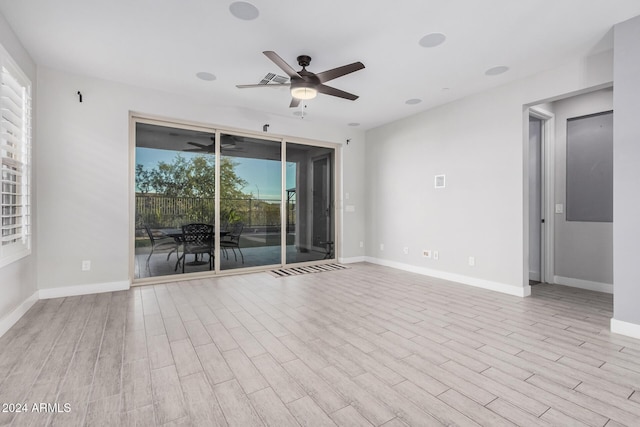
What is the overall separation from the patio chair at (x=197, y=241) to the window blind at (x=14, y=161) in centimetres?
178

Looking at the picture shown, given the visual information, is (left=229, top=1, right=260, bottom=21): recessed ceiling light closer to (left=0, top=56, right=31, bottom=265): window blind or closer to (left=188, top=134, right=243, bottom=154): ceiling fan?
(left=0, top=56, right=31, bottom=265): window blind

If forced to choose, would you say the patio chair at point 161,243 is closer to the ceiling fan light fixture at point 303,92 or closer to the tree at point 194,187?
the tree at point 194,187

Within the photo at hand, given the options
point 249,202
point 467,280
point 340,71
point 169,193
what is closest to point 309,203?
point 249,202

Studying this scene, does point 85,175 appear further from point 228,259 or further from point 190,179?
point 228,259

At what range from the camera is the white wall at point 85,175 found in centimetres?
368

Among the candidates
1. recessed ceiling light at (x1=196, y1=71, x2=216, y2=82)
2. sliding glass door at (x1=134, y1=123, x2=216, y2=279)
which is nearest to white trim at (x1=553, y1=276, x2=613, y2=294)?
sliding glass door at (x1=134, y1=123, x2=216, y2=279)

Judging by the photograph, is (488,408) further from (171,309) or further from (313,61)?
(313,61)

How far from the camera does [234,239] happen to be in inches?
201

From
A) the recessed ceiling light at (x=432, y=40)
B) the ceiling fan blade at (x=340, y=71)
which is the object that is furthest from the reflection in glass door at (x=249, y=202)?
the recessed ceiling light at (x=432, y=40)

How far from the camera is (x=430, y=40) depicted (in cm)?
299

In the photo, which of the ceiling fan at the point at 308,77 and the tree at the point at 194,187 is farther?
the tree at the point at 194,187

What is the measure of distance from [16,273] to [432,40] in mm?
4739

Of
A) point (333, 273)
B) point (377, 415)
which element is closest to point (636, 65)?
point (377, 415)

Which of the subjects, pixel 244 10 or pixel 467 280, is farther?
pixel 467 280
